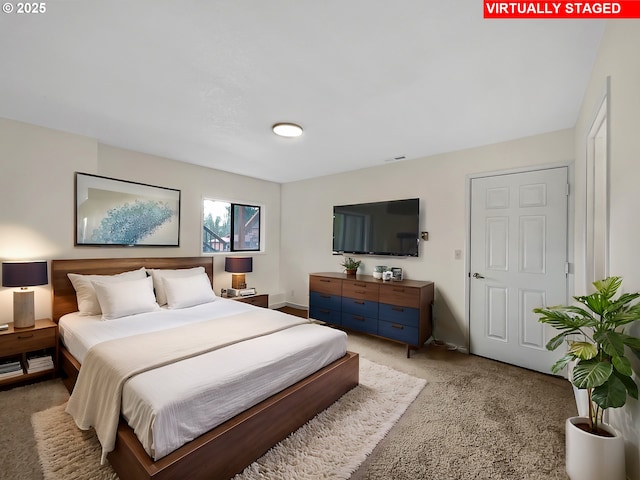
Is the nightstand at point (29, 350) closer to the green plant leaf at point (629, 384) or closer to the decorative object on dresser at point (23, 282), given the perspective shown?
the decorative object on dresser at point (23, 282)

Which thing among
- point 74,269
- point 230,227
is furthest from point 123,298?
point 230,227

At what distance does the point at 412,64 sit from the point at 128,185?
3492 millimetres

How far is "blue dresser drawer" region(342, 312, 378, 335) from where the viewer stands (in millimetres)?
3713

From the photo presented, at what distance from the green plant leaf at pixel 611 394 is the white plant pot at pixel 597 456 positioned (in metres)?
0.31

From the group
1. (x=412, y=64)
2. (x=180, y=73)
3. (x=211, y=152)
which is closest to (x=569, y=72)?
(x=412, y=64)

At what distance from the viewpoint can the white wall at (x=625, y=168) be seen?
1.16 meters

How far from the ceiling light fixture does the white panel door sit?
216 centimetres

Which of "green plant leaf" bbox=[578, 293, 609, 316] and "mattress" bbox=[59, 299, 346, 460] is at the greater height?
"green plant leaf" bbox=[578, 293, 609, 316]

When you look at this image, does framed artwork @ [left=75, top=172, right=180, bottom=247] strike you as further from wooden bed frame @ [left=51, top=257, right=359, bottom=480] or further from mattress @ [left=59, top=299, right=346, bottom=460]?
wooden bed frame @ [left=51, top=257, right=359, bottom=480]

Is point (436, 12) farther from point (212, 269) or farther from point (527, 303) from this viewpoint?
point (212, 269)

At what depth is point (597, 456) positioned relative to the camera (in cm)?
127

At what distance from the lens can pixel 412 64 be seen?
190 cm

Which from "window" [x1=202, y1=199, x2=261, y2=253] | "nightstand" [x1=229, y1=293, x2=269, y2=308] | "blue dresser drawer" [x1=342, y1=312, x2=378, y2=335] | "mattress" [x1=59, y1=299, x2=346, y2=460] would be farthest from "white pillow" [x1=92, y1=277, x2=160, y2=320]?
"blue dresser drawer" [x1=342, y1=312, x2=378, y2=335]

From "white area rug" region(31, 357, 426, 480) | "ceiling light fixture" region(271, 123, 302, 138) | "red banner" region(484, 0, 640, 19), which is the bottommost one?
"white area rug" region(31, 357, 426, 480)
